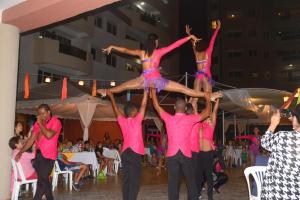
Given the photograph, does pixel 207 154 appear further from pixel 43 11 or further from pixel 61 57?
pixel 61 57

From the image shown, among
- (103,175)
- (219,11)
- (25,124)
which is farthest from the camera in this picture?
(219,11)

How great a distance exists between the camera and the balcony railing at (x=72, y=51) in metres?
19.8

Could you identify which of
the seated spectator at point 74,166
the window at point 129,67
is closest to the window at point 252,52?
the window at point 129,67

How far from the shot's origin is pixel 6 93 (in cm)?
691

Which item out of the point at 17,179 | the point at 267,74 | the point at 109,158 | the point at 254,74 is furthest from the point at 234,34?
the point at 17,179

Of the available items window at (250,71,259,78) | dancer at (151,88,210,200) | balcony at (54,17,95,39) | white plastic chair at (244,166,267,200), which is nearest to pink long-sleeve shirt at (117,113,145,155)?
dancer at (151,88,210,200)

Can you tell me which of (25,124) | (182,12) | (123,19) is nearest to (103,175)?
(25,124)

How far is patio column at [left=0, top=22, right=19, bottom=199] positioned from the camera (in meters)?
6.80

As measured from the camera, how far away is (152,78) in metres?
5.58

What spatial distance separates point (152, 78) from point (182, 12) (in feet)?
106

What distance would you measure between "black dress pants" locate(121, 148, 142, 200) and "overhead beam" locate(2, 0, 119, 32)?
2483 mm

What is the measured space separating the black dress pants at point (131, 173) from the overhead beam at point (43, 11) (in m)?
2.48

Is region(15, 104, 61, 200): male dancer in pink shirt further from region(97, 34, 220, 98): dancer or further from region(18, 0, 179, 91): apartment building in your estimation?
region(18, 0, 179, 91): apartment building

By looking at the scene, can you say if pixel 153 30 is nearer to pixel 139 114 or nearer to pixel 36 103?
pixel 36 103
